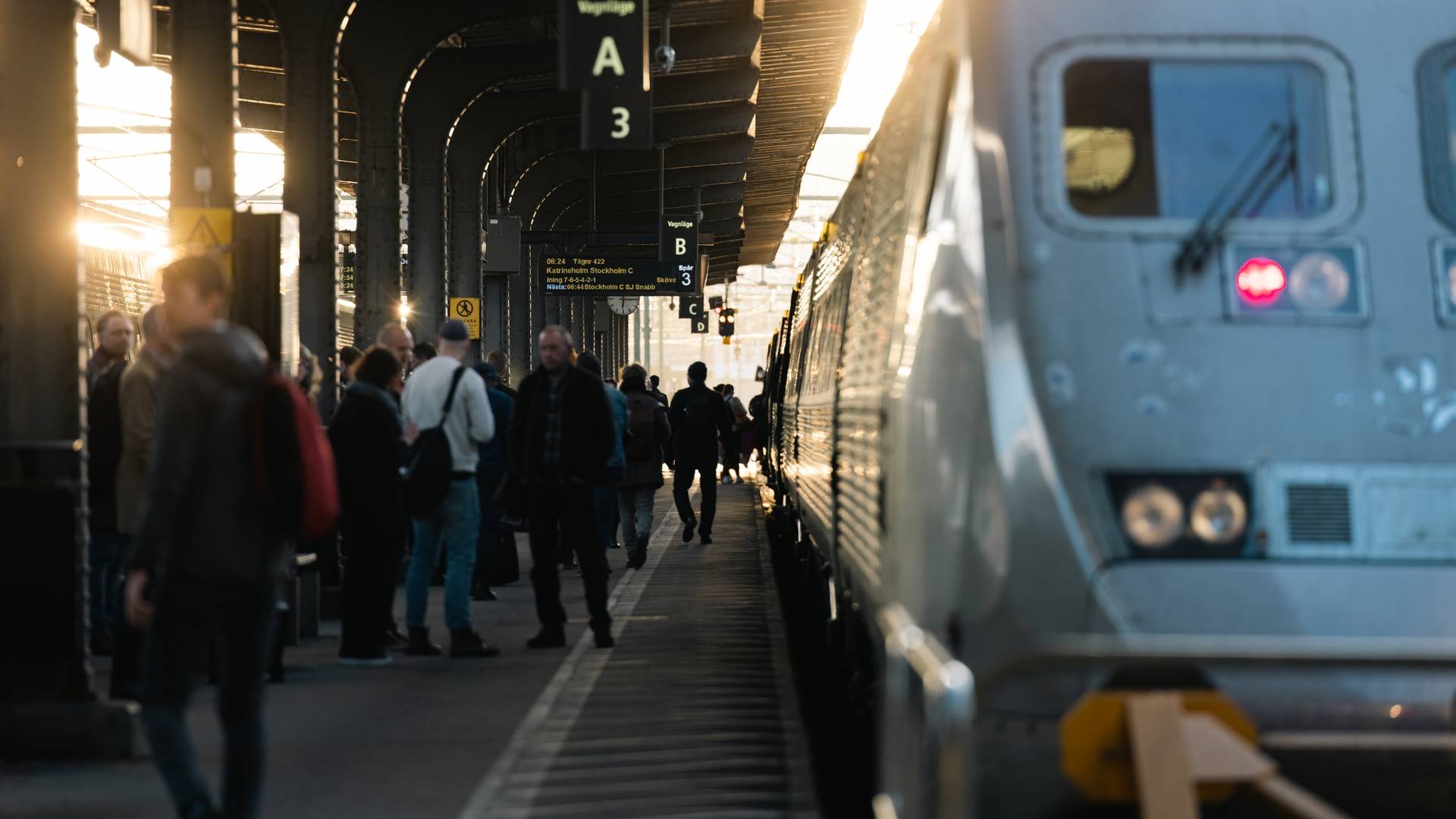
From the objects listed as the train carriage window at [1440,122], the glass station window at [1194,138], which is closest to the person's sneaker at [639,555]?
the glass station window at [1194,138]

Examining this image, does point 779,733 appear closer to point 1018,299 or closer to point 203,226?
point 1018,299

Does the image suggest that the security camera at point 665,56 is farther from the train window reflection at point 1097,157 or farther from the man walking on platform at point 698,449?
the train window reflection at point 1097,157

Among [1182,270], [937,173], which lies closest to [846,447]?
[937,173]

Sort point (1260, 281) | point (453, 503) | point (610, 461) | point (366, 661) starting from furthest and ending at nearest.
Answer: point (610, 461), point (453, 503), point (366, 661), point (1260, 281)

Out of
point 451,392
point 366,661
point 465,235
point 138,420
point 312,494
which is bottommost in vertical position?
point 366,661

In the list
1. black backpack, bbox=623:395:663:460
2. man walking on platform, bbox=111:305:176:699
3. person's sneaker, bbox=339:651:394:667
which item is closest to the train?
man walking on platform, bbox=111:305:176:699

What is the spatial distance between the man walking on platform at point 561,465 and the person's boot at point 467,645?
15.3 inches

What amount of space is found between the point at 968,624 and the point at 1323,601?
86 cm

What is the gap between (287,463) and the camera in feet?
17.7

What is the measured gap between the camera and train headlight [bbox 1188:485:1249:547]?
16.1ft

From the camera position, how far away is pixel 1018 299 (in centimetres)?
508

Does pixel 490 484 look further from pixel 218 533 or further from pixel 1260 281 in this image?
pixel 1260 281

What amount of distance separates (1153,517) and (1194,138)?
112 cm

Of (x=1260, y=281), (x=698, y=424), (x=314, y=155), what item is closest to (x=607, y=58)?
(x=314, y=155)
